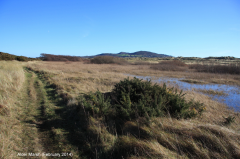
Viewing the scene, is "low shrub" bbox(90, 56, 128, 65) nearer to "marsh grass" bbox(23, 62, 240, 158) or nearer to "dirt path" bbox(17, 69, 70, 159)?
"dirt path" bbox(17, 69, 70, 159)

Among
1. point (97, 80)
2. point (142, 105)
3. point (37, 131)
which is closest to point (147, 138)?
point (142, 105)

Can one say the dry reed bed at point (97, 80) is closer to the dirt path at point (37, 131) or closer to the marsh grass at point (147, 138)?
the dirt path at point (37, 131)

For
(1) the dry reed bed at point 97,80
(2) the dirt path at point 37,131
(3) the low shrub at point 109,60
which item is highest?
(3) the low shrub at point 109,60

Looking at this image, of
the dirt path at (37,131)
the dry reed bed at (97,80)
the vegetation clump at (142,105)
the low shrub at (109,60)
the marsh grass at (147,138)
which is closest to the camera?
→ the marsh grass at (147,138)

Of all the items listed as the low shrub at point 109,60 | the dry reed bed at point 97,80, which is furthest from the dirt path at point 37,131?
the low shrub at point 109,60

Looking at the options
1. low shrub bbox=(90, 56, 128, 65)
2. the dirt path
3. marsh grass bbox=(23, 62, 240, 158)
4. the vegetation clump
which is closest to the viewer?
marsh grass bbox=(23, 62, 240, 158)

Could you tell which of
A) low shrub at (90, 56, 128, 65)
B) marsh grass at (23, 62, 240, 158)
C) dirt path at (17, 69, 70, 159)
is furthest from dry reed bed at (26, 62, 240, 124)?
low shrub at (90, 56, 128, 65)

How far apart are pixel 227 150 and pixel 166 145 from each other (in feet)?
4.18

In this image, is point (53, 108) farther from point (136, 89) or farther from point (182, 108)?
point (182, 108)

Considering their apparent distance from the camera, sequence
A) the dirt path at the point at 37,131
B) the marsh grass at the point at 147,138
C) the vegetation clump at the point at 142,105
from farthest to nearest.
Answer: the vegetation clump at the point at 142,105, the dirt path at the point at 37,131, the marsh grass at the point at 147,138

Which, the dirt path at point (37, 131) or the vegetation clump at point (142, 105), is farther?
the vegetation clump at point (142, 105)

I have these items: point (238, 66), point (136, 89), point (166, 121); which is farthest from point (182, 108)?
point (238, 66)

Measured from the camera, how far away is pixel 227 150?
290 cm

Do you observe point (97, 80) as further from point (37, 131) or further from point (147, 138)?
point (147, 138)
